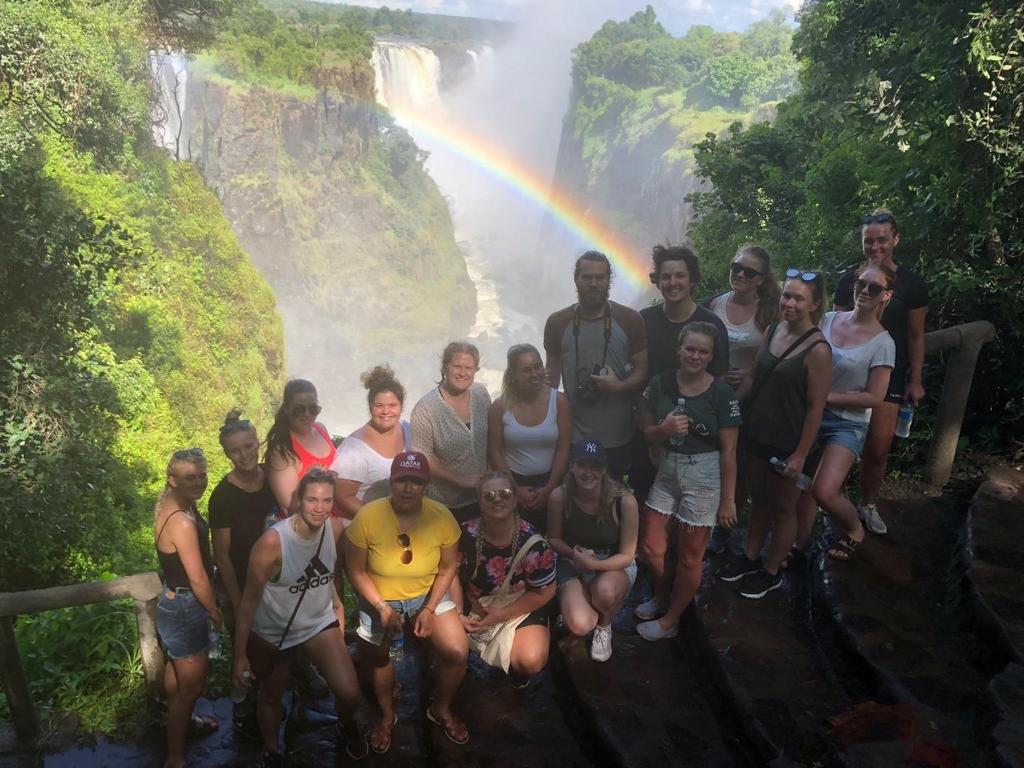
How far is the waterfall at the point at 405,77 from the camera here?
5653 centimetres

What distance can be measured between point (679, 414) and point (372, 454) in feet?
5.16

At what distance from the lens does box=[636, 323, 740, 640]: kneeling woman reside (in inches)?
139

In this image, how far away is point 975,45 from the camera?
5051 mm

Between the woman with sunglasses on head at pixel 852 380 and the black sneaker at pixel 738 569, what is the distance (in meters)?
0.49

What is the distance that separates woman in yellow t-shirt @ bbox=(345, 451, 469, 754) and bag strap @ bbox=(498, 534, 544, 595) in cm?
27

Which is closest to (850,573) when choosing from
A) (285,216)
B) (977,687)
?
(977,687)

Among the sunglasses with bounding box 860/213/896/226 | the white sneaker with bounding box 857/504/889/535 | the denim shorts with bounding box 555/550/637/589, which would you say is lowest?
the denim shorts with bounding box 555/550/637/589

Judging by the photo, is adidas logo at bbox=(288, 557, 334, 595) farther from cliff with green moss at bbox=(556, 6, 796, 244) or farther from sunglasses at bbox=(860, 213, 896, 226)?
cliff with green moss at bbox=(556, 6, 796, 244)

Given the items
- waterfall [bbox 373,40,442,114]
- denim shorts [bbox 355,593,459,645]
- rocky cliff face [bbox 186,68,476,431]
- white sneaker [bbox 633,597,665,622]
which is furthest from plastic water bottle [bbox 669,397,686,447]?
waterfall [bbox 373,40,442,114]

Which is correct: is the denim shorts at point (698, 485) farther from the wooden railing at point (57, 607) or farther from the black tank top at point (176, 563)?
the wooden railing at point (57, 607)

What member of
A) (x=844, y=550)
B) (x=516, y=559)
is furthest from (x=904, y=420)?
(x=516, y=559)

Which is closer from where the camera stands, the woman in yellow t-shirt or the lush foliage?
the woman in yellow t-shirt

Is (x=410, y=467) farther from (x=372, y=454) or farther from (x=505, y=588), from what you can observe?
(x=505, y=588)

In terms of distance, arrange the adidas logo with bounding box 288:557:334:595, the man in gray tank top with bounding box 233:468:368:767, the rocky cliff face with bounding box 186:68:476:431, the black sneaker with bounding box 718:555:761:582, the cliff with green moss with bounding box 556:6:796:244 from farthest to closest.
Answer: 1. the cliff with green moss with bounding box 556:6:796:244
2. the rocky cliff face with bounding box 186:68:476:431
3. the black sneaker with bounding box 718:555:761:582
4. the adidas logo with bounding box 288:557:334:595
5. the man in gray tank top with bounding box 233:468:368:767
